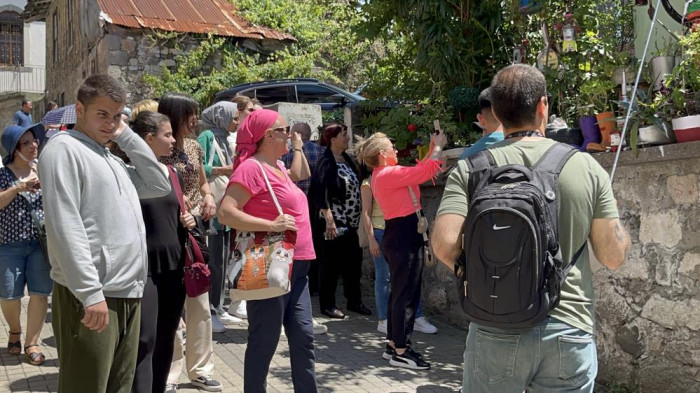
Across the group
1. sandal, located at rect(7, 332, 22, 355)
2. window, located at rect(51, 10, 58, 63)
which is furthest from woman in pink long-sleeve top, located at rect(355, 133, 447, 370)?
window, located at rect(51, 10, 58, 63)

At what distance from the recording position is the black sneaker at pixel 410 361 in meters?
5.52

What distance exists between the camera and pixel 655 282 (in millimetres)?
4695

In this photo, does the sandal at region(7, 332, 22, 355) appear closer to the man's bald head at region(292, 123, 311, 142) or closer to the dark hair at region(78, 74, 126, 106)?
the dark hair at region(78, 74, 126, 106)

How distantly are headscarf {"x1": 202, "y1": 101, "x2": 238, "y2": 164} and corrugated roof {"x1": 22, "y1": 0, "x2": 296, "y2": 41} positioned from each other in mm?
9842

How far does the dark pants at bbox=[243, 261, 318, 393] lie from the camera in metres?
3.96

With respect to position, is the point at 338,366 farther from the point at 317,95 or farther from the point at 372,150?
the point at 317,95

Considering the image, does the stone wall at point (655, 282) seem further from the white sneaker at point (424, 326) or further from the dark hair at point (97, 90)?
the dark hair at point (97, 90)

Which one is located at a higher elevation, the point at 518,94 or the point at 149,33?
the point at 149,33

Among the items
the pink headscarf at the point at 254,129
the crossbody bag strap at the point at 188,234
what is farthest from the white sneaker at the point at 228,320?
the pink headscarf at the point at 254,129

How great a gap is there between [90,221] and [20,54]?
123ft

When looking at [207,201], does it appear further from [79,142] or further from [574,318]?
[574,318]

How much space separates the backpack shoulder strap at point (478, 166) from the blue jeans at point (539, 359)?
20.0 inches

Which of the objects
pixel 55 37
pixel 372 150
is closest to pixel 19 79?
pixel 55 37

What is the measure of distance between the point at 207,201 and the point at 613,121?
284 cm
